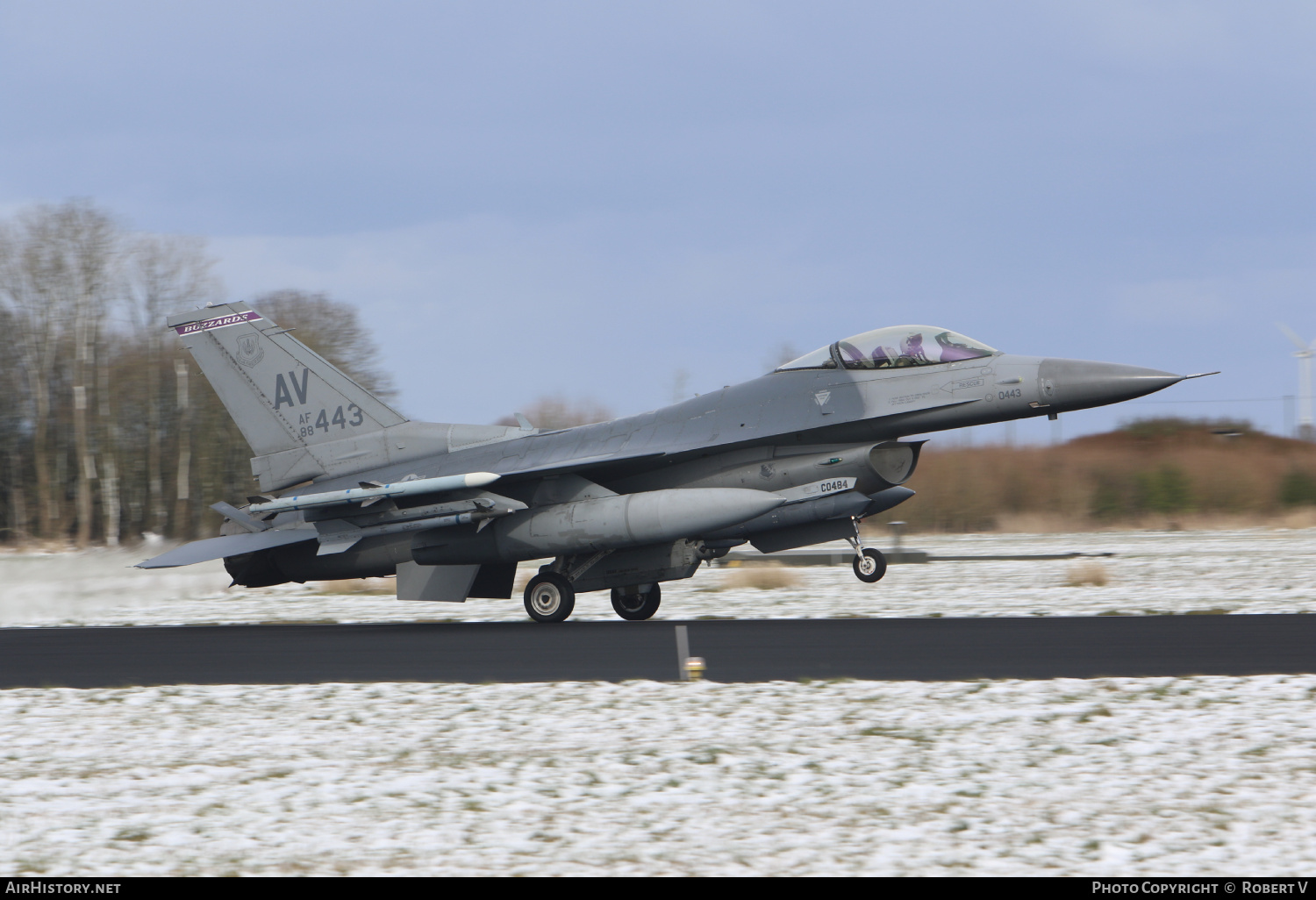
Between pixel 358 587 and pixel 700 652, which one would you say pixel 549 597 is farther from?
pixel 358 587

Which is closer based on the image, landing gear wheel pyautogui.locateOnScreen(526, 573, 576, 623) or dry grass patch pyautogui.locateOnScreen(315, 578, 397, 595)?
landing gear wheel pyautogui.locateOnScreen(526, 573, 576, 623)

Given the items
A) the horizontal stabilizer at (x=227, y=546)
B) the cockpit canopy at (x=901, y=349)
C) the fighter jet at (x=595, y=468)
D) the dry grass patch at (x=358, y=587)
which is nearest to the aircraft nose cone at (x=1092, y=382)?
the fighter jet at (x=595, y=468)

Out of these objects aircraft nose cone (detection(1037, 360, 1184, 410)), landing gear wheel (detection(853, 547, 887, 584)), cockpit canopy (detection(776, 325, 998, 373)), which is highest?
cockpit canopy (detection(776, 325, 998, 373))

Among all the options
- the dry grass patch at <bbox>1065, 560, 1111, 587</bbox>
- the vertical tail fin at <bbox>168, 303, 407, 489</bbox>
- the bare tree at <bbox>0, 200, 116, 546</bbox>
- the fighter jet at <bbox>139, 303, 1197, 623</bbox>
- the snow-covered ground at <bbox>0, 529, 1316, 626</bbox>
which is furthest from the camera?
the bare tree at <bbox>0, 200, 116, 546</bbox>

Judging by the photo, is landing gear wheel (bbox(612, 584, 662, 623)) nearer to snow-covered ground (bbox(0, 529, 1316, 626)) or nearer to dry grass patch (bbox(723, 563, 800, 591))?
snow-covered ground (bbox(0, 529, 1316, 626))

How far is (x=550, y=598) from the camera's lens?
15125 millimetres

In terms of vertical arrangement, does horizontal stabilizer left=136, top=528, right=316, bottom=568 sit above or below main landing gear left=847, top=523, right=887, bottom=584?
above

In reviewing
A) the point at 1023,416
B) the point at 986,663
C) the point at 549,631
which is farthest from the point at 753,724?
the point at 1023,416

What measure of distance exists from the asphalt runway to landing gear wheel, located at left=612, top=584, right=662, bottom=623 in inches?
50.3

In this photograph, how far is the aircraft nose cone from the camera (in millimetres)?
13367

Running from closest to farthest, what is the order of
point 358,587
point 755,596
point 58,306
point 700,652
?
point 700,652, point 755,596, point 358,587, point 58,306

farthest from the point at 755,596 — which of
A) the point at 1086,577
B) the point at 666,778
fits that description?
the point at 666,778

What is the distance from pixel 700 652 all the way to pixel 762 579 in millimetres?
10047

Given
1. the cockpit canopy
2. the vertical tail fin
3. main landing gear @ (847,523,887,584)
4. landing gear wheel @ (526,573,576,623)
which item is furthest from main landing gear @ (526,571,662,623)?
the cockpit canopy
